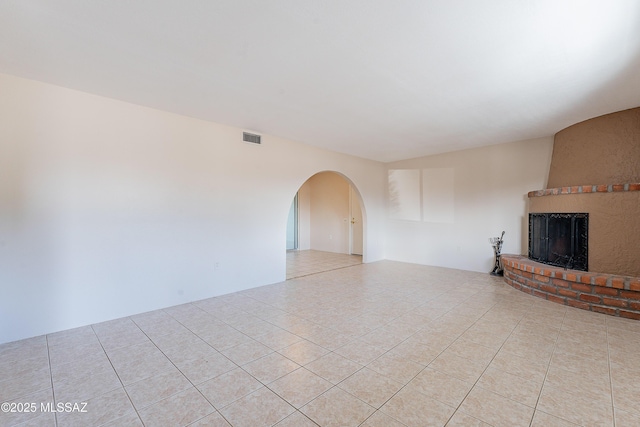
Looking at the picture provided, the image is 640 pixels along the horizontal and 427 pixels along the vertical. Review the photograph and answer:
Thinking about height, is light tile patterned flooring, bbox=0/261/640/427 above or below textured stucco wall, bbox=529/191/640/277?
below

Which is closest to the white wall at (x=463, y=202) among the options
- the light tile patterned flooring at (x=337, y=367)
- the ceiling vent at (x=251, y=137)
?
the light tile patterned flooring at (x=337, y=367)

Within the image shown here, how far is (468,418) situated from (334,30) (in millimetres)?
2680

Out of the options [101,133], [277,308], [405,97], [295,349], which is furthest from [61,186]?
[405,97]

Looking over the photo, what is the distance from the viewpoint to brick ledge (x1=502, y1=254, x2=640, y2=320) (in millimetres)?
3131

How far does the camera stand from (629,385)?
1916mm

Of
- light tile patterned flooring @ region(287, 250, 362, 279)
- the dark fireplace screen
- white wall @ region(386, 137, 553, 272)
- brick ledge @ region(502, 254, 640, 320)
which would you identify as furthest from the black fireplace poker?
light tile patterned flooring @ region(287, 250, 362, 279)

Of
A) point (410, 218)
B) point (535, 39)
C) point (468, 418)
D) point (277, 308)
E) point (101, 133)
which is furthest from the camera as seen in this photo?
point (410, 218)

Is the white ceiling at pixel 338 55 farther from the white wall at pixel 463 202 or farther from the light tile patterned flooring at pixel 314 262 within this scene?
the light tile patterned flooring at pixel 314 262

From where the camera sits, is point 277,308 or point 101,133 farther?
point 277,308

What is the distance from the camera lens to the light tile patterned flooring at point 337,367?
5.41ft

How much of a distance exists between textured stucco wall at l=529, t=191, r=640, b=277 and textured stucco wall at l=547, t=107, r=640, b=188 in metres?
0.31

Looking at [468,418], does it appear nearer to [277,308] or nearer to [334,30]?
[277,308]

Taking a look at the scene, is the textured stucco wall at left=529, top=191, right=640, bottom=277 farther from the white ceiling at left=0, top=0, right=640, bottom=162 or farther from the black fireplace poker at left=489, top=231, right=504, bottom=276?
the black fireplace poker at left=489, top=231, right=504, bottom=276

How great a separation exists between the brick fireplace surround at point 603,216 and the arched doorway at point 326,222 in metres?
4.10
